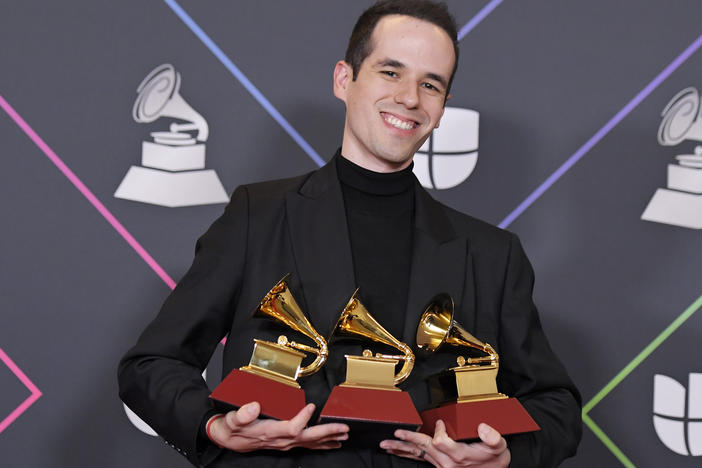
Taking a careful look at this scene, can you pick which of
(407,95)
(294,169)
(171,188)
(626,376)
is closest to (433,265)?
(407,95)

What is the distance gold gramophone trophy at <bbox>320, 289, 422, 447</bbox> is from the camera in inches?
64.7

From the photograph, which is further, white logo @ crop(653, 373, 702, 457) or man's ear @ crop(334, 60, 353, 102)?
white logo @ crop(653, 373, 702, 457)

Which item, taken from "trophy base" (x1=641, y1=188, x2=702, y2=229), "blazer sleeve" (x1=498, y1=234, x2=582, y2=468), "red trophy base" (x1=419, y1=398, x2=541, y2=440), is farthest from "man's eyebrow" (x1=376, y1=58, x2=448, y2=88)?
"trophy base" (x1=641, y1=188, x2=702, y2=229)

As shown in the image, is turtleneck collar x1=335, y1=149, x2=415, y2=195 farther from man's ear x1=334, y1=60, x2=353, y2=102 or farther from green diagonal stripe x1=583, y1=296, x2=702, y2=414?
green diagonal stripe x1=583, y1=296, x2=702, y2=414

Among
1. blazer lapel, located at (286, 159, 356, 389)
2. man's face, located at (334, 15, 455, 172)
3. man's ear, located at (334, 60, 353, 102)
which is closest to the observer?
blazer lapel, located at (286, 159, 356, 389)

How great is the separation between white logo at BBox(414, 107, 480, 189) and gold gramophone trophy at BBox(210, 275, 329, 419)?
1.33 meters

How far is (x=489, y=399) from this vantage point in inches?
70.4

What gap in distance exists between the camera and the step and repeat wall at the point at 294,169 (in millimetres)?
2848

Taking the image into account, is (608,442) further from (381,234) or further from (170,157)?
(170,157)

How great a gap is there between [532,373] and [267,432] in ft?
2.41

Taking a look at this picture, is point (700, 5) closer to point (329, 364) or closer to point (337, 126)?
point (337, 126)

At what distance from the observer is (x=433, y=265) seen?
2.03 metres

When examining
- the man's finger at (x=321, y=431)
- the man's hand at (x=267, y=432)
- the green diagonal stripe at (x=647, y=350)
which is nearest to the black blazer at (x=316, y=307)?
the man's hand at (x=267, y=432)

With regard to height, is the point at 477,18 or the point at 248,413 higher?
the point at 477,18
